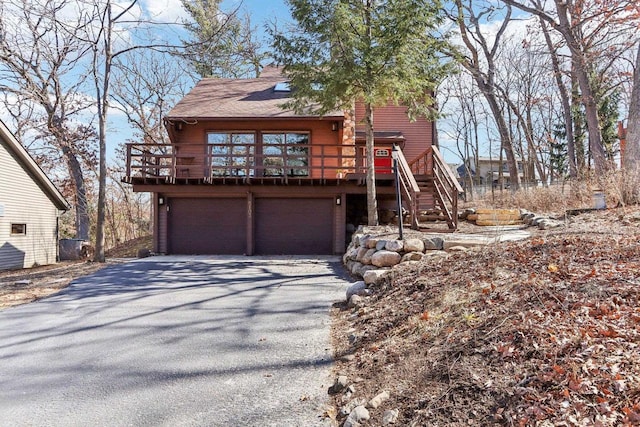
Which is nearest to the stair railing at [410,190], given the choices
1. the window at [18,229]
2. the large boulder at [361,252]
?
the large boulder at [361,252]

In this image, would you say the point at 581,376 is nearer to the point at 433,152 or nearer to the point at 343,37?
the point at 343,37

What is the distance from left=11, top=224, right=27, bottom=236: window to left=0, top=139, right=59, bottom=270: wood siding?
0.37 feet

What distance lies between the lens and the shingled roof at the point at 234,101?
13.0 meters

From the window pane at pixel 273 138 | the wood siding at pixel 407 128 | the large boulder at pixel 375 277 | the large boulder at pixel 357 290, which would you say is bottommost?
the large boulder at pixel 357 290

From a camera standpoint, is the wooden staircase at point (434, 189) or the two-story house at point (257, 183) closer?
the wooden staircase at point (434, 189)

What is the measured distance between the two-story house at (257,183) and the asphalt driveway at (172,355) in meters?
4.82

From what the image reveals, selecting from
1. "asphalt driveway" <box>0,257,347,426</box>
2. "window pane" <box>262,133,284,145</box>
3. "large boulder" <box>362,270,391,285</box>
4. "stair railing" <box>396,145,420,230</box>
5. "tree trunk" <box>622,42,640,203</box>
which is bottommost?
"asphalt driveway" <box>0,257,347,426</box>

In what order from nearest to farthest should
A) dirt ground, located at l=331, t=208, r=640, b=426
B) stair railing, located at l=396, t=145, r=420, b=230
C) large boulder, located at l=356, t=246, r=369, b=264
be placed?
dirt ground, located at l=331, t=208, r=640, b=426
large boulder, located at l=356, t=246, r=369, b=264
stair railing, located at l=396, t=145, r=420, b=230

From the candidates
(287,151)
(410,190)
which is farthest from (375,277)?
(287,151)

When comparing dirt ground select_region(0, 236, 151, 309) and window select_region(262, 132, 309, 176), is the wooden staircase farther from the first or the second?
dirt ground select_region(0, 236, 151, 309)

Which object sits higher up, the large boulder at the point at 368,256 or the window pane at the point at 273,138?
the window pane at the point at 273,138

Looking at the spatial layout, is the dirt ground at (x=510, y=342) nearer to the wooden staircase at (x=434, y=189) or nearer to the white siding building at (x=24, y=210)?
the wooden staircase at (x=434, y=189)

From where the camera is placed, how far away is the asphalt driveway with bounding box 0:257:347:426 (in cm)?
308

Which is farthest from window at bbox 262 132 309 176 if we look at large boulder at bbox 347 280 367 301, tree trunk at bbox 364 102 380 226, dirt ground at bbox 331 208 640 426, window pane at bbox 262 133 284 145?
dirt ground at bbox 331 208 640 426
